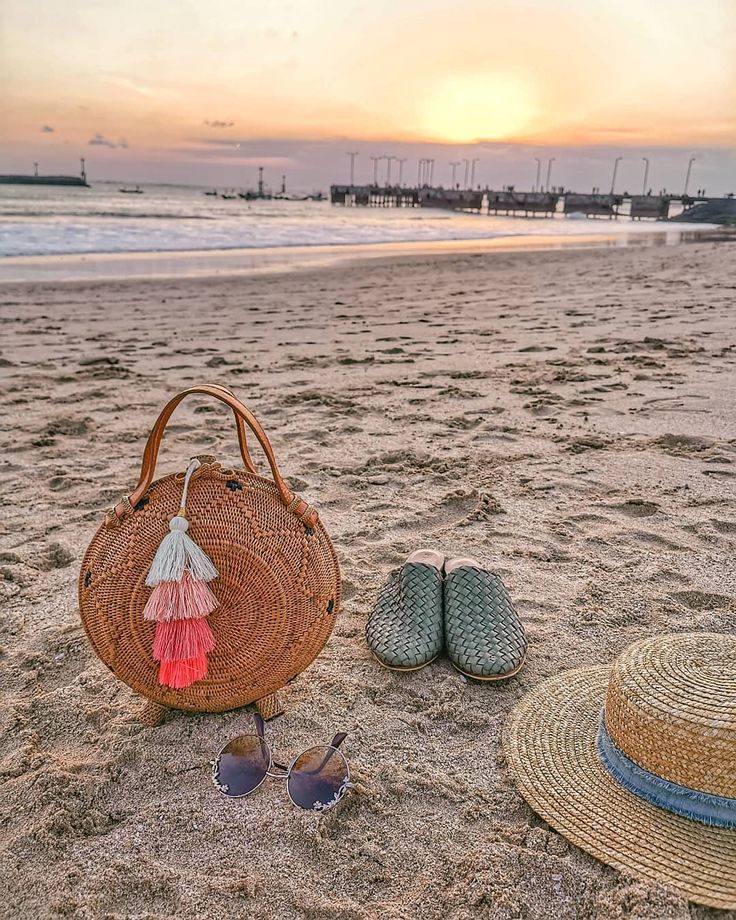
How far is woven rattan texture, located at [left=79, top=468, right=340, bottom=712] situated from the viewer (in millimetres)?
1755

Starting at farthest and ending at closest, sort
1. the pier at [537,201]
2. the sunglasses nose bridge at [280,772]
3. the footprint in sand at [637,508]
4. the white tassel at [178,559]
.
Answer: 1. the pier at [537,201]
2. the footprint in sand at [637,508]
3. the sunglasses nose bridge at [280,772]
4. the white tassel at [178,559]

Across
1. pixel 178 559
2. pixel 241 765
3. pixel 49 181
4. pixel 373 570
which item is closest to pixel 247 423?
pixel 178 559

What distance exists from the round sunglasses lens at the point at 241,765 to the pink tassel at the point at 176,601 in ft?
1.32

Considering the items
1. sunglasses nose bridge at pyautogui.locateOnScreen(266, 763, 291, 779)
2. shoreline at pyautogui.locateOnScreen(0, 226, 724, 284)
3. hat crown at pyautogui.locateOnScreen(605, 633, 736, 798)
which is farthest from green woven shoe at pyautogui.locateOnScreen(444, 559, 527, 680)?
shoreline at pyautogui.locateOnScreen(0, 226, 724, 284)

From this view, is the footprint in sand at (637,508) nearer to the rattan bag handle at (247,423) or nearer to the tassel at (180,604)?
the rattan bag handle at (247,423)

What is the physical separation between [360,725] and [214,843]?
51 centimetres

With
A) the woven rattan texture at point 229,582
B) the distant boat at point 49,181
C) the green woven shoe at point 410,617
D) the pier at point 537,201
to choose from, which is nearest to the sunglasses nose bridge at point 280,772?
the woven rattan texture at point 229,582

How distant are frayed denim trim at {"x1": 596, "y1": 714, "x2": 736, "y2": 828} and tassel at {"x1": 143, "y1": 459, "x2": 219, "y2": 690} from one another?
102 cm

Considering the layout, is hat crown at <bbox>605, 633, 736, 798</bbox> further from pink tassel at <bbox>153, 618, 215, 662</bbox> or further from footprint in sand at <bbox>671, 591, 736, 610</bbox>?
pink tassel at <bbox>153, 618, 215, 662</bbox>

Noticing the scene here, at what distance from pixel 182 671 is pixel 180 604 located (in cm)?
18

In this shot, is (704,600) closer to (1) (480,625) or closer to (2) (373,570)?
(1) (480,625)

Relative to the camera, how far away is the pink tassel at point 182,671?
5.53 ft

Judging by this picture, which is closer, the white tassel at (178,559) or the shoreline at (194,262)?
the white tassel at (178,559)

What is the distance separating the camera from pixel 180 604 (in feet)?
5.39
